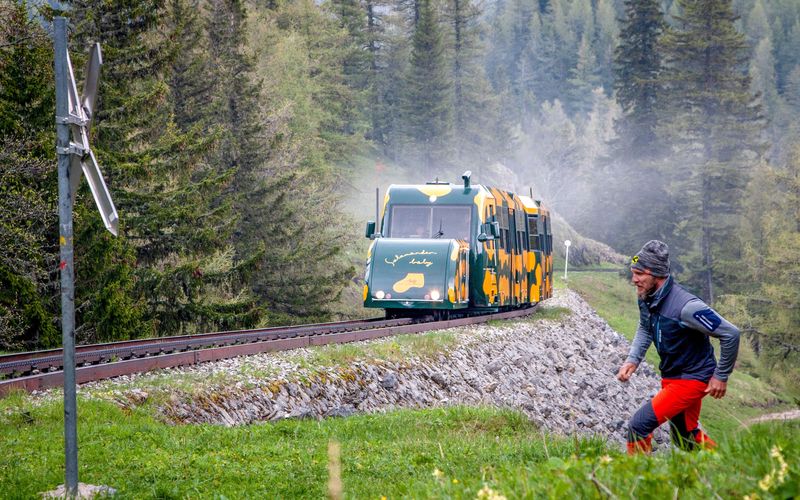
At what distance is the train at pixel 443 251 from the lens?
2256 cm

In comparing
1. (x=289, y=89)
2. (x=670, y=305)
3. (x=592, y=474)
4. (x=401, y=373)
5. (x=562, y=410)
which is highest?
(x=289, y=89)

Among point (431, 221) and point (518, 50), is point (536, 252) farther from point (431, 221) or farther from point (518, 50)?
point (518, 50)

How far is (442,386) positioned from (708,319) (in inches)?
414

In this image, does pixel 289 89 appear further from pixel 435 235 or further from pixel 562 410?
pixel 562 410

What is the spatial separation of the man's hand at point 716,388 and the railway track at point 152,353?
802 centimetres

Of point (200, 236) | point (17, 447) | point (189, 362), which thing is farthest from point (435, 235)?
point (17, 447)

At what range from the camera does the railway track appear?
12305mm

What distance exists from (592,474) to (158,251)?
70.9ft

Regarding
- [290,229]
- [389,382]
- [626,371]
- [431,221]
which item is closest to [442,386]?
[389,382]

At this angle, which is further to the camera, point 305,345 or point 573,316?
point 573,316

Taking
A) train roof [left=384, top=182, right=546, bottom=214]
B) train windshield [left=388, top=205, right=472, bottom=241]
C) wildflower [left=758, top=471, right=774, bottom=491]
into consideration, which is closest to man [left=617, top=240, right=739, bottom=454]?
wildflower [left=758, top=471, right=774, bottom=491]

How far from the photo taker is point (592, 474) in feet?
14.9

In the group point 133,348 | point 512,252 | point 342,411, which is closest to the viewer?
point 342,411

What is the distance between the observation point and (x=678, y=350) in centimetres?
712
